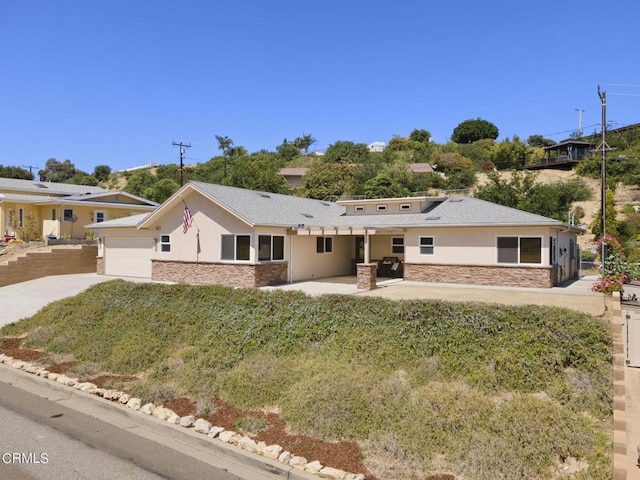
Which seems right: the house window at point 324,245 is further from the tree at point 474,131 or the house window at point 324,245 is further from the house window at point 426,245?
the tree at point 474,131

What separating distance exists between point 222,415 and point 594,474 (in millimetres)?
5997

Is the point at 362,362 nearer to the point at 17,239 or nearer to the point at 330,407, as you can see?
the point at 330,407

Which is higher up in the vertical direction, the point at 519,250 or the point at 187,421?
the point at 519,250

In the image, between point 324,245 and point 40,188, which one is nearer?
point 324,245

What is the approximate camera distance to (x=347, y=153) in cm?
6912

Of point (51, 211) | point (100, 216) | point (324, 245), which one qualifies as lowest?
point (324, 245)

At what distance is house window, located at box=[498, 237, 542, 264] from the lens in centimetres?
1866

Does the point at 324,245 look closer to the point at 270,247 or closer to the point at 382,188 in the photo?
the point at 270,247

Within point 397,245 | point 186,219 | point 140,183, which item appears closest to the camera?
point 186,219

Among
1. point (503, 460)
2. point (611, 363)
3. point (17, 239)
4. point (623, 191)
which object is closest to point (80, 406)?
point (503, 460)

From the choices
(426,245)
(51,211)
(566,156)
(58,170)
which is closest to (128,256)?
(51,211)

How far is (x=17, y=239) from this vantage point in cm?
2905

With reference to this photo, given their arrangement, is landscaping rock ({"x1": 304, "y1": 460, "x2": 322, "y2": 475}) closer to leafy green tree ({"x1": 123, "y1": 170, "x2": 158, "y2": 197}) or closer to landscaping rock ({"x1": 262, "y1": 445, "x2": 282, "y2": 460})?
landscaping rock ({"x1": 262, "y1": 445, "x2": 282, "y2": 460})

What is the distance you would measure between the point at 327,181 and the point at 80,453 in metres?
48.4
